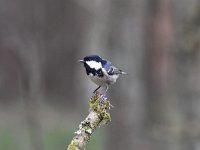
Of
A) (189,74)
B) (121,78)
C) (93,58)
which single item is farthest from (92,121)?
(121,78)

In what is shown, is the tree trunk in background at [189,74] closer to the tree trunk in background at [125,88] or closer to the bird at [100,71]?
the tree trunk in background at [125,88]

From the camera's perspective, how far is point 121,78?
36.8 ft

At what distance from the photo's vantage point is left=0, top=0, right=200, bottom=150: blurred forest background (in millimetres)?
8289

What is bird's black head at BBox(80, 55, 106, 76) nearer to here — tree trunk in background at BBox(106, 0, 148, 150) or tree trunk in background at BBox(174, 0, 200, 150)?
tree trunk in background at BBox(174, 0, 200, 150)

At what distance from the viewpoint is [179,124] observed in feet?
27.9

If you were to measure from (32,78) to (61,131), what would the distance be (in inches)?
469

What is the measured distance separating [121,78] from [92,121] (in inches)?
322

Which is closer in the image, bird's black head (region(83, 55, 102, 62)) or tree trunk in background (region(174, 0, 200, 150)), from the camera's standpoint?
bird's black head (region(83, 55, 102, 62))

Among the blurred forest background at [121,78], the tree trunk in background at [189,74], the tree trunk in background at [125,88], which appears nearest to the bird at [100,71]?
the blurred forest background at [121,78]

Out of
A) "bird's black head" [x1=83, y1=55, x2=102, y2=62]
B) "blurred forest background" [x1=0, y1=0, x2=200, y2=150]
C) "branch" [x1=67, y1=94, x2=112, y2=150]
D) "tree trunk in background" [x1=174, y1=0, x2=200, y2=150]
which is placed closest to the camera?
"branch" [x1=67, y1=94, x2=112, y2=150]

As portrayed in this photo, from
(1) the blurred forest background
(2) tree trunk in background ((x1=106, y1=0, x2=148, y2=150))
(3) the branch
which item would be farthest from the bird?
(2) tree trunk in background ((x1=106, y1=0, x2=148, y2=150))

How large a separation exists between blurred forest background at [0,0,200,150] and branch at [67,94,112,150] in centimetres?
383

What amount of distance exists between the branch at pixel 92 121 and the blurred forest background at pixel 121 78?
3.83 metres

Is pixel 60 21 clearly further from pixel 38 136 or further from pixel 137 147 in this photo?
pixel 38 136
